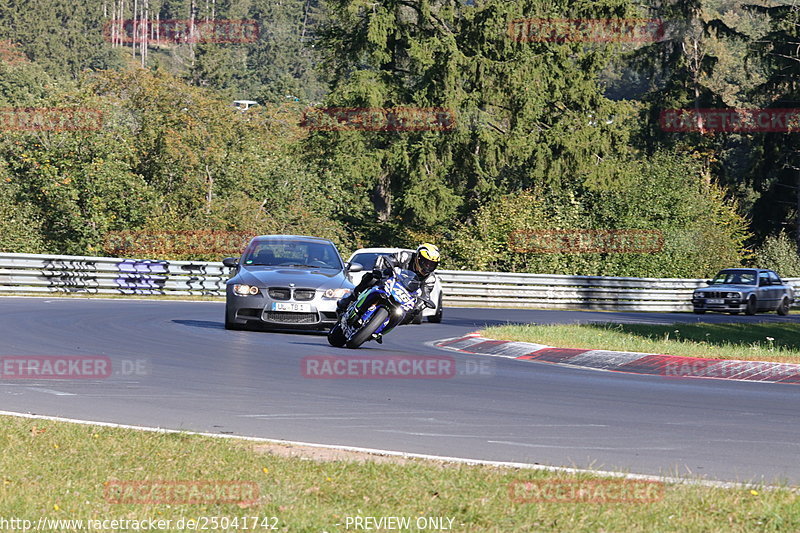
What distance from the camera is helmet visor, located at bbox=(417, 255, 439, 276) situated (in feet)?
48.2

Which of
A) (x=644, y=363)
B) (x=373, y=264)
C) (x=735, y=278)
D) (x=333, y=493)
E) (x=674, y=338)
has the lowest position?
(x=735, y=278)

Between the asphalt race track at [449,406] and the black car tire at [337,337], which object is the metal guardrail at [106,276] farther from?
the black car tire at [337,337]

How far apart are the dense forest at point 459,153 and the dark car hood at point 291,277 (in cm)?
2236

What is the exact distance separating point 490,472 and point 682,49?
62.9 m

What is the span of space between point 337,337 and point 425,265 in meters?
2.77

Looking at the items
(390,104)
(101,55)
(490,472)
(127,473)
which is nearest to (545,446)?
(490,472)

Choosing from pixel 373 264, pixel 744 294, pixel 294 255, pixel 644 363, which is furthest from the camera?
pixel 744 294

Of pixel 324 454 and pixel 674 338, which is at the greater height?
pixel 324 454

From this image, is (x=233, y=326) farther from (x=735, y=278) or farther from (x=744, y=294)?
(x=735, y=278)

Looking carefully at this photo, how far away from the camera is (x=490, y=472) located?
754 centimetres

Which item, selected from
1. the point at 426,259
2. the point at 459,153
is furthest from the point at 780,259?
the point at 426,259

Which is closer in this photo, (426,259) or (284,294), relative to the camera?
(426,259)

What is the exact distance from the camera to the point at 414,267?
15.1m

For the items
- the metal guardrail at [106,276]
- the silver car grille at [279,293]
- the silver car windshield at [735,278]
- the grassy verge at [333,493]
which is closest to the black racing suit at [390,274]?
the silver car grille at [279,293]
